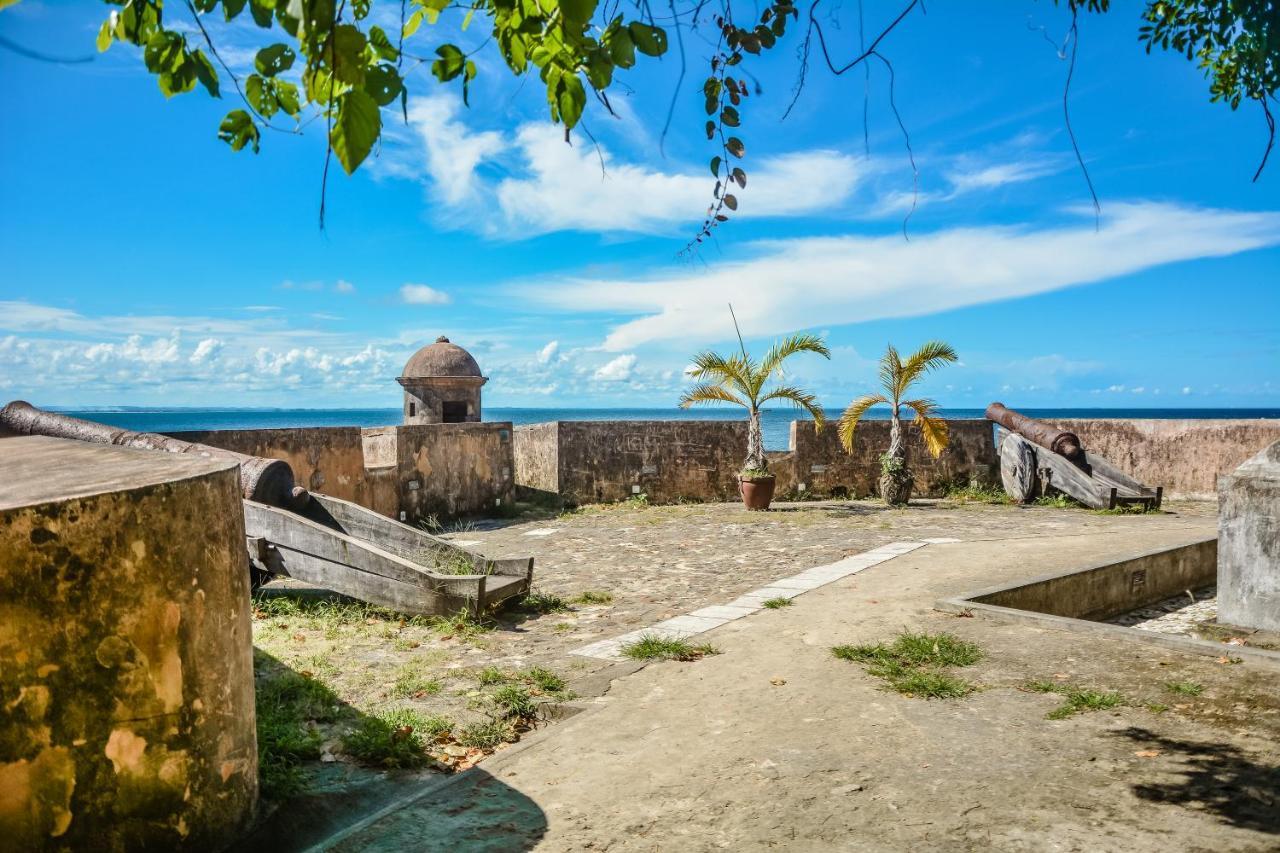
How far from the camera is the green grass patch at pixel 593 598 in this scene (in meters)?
6.88

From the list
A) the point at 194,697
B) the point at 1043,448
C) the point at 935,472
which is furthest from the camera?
the point at 935,472

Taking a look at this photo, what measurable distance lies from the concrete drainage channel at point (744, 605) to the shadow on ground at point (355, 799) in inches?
70.0

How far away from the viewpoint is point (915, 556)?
855 centimetres

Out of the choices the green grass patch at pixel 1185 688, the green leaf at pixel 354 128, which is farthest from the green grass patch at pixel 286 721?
the green grass patch at pixel 1185 688

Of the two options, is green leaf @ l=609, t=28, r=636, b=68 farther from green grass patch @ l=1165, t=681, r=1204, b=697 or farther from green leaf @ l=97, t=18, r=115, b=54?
green grass patch @ l=1165, t=681, r=1204, b=697

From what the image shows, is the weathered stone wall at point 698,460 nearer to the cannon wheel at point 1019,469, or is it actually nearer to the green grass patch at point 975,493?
the green grass patch at point 975,493

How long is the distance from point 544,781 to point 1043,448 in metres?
13.3

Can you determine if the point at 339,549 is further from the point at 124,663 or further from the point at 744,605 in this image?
the point at 124,663

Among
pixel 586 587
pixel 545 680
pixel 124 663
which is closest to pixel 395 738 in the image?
pixel 545 680

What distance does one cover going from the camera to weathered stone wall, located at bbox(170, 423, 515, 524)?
10.4 m

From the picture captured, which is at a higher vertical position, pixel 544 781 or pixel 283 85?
pixel 283 85

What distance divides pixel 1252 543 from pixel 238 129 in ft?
22.7

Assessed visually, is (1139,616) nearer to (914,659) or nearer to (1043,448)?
(914,659)

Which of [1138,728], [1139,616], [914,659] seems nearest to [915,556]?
[1139,616]
